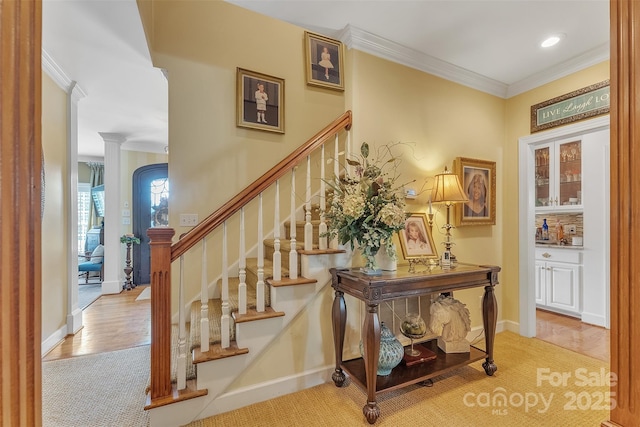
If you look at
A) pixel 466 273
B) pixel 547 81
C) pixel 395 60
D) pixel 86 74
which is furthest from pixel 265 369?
pixel 547 81

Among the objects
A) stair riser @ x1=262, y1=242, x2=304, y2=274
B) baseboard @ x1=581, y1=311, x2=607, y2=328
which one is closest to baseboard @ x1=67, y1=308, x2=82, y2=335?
stair riser @ x1=262, y1=242, x2=304, y2=274

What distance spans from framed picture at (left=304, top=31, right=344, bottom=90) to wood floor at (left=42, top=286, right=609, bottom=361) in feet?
10.5

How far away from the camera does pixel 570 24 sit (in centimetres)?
216

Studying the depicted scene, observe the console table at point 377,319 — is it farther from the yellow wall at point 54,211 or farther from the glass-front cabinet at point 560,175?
the yellow wall at point 54,211

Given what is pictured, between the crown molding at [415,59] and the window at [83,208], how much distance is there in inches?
261

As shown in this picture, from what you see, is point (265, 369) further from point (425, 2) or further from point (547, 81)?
point (547, 81)

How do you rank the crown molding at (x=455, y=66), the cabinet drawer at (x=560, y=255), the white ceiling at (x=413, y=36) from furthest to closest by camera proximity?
the cabinet drawer at (x=560, y=255) → the crown molding at (x=455, y=66) → the white ceiling at (x=413, y=36)

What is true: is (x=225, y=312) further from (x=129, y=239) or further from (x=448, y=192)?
(x=129, y=239)

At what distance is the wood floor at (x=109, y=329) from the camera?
104 inches

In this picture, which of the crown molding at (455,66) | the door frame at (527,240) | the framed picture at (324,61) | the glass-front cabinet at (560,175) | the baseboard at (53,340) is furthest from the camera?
the glass-front cabinet at (560,175)

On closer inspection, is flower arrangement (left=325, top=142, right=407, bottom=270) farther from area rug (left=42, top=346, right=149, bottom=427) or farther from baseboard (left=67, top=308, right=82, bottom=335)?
baseboard (left=67, top=308, right=82, bottom=335)

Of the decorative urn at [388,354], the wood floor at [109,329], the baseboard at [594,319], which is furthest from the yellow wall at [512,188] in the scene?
the wood floor at [109,329]

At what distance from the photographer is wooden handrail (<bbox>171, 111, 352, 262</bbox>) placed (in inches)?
66.6

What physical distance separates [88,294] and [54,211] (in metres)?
2.45
